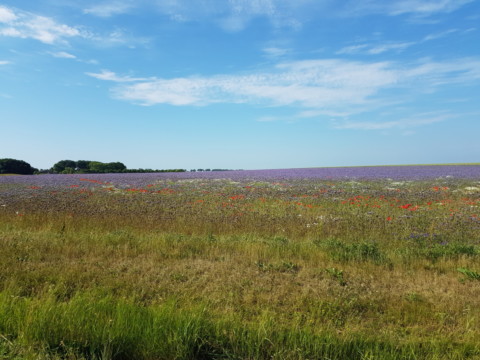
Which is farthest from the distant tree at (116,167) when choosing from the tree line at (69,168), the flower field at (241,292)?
the flower field at (241,292)

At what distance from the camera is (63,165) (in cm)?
6744

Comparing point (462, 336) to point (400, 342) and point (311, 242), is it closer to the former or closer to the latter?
point (400, 342)

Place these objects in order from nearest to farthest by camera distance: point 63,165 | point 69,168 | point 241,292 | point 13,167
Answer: point 241,292 → point 13,167 → point 69,168 → point 63,165

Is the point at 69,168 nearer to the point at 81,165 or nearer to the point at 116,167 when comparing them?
the point at 81,165

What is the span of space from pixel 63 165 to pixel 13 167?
35.1ft

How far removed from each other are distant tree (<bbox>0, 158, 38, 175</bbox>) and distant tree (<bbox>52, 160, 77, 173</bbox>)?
6.08m

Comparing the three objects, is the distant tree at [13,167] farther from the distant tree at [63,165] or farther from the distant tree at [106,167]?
the distant tree at [106,167]

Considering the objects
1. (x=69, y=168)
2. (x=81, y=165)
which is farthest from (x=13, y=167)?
(x=81, y=165)

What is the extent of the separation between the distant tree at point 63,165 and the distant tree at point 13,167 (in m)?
6.08

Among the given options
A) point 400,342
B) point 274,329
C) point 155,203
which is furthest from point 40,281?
point 155,203

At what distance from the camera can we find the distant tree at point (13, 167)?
186 ft

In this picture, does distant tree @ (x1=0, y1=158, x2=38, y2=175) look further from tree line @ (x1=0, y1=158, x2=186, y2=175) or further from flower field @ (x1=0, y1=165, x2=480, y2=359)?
flower field @ (x1=0, y1=165, x2=480, y2=359)

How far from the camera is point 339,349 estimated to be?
3617mm

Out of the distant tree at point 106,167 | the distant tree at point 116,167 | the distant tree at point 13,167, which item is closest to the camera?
the distant tree at point 13,167
